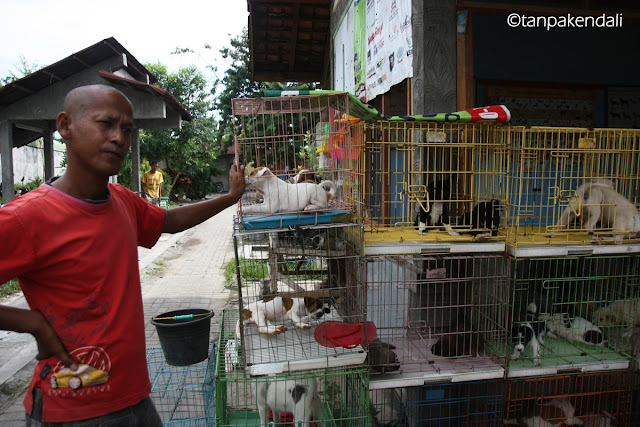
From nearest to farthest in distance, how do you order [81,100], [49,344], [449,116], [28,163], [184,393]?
1. [49,344]
2. [81,100]
3. [449,116]
4. [184,393]
5. [28,163]

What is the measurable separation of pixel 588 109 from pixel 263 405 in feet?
15.0

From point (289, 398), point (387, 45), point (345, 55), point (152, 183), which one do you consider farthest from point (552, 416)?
point (152, 183)

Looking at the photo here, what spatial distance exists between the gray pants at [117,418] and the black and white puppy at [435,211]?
206 centimetres

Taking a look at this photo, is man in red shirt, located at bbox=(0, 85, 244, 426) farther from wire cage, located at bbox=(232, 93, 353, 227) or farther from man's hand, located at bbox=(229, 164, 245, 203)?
wire cage, located at bbox=(232, 93, 353, 227)

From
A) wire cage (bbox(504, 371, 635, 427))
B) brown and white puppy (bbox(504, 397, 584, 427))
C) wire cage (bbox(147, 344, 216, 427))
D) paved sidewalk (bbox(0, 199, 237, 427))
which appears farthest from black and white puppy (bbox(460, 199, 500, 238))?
paved sidewalk (bbox(0, 199, 237, 427))

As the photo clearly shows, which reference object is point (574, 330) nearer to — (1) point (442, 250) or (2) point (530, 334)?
(2) point (530, 334)

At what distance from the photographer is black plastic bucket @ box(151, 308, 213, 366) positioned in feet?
9.79

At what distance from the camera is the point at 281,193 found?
295 cm

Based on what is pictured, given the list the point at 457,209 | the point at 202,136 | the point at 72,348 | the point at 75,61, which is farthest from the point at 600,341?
the point at 202,136

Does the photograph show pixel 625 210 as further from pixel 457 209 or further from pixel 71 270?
pixel 71 270

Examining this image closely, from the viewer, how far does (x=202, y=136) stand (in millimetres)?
22328

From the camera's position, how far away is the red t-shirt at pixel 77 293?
1.47 meters

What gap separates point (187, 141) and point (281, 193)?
19.9m

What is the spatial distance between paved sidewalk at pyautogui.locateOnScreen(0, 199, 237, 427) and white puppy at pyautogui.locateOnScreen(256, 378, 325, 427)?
240cm
